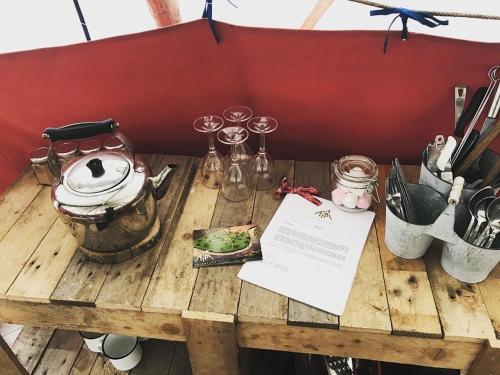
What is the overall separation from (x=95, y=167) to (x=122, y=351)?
801 millimetres

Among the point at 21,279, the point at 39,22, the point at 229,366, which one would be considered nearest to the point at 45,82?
the point at 39,22

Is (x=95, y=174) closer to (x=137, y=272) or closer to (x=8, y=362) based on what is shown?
(x=137, y=272)

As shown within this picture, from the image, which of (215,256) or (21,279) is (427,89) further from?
(21,279)

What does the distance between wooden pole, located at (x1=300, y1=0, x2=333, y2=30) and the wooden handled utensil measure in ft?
1.67

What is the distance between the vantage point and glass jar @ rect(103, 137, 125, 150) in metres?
1.25

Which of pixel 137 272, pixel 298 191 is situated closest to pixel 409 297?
pixel 298 191

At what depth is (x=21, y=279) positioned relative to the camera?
1010mm

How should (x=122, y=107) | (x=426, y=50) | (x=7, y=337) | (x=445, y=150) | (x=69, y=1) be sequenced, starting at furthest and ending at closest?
(x=7, y=337) → (x=122, y=107) → (x=69, y=1) → (x=426, y=50) → (x=445, y=150)

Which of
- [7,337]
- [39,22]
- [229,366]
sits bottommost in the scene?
[7,337]

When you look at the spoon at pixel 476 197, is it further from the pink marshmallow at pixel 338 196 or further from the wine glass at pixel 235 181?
the wine glass at pixel 235 181

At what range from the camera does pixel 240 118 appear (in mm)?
1160

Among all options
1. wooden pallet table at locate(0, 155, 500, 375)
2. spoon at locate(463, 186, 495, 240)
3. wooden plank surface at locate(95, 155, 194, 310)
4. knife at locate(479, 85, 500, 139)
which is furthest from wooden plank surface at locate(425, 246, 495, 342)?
wooden plank surface at locate(95, 155, 194, 310)

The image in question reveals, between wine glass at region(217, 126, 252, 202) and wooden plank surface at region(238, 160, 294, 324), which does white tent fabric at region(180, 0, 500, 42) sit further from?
wooden plank surface at region(238, 160, 294, 324)

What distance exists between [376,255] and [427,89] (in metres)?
0.49
